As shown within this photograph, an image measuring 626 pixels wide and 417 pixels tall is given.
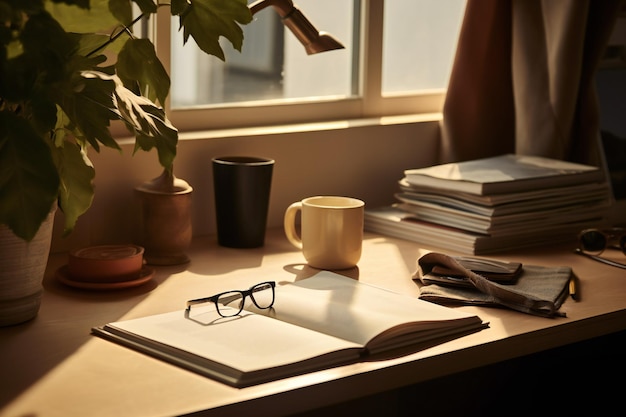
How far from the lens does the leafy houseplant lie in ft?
3.35

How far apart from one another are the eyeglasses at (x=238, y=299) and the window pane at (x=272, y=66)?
0.65m

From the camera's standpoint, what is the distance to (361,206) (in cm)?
166

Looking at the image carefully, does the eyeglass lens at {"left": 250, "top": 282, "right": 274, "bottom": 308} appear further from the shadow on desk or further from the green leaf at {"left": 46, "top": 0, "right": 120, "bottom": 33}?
the shadow on desk

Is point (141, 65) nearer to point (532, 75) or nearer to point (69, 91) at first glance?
point (69, 91)

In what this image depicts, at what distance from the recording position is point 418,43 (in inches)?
92.7

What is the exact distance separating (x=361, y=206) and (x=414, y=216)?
11.3 inches

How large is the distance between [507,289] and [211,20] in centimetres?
58

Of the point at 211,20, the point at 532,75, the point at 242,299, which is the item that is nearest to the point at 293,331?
the point at 242,299

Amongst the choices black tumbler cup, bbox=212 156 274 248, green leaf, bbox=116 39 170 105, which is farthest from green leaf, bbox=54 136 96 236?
black tumbler cup, bbox=212 156 274 248

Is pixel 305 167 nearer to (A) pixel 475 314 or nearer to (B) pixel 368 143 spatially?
(B) pixel 368 143

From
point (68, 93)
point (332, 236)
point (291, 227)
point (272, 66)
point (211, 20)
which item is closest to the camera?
point (68, 93)

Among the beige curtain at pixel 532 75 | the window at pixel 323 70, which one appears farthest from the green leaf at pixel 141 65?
the beige curtain at pixel 532 75

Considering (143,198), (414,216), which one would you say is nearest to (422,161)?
(414,216)

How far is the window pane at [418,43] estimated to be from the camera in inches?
90.7
